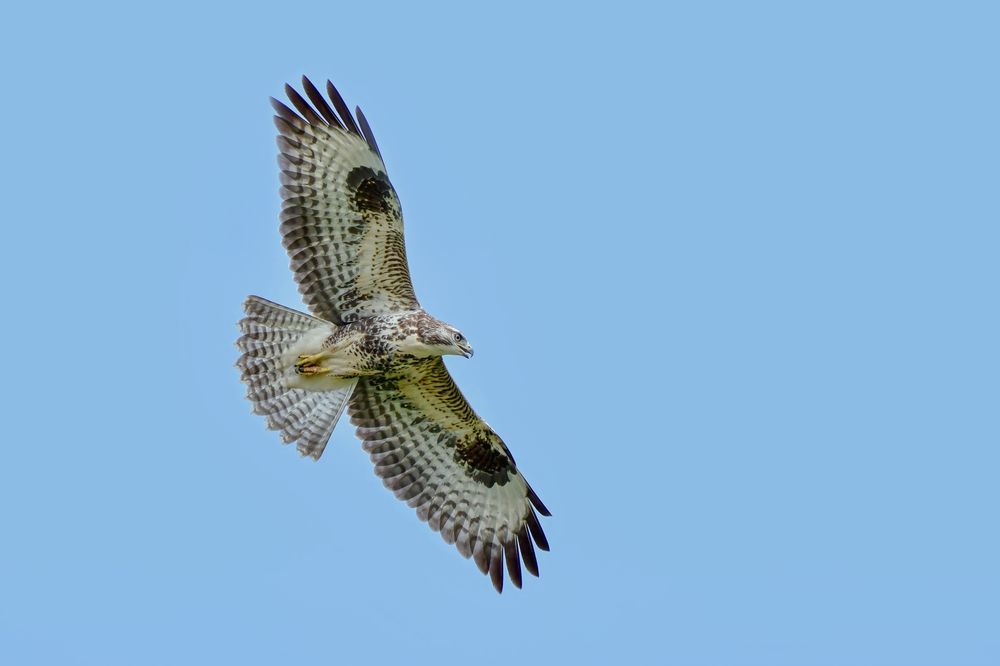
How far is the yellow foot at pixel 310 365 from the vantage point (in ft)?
41.5

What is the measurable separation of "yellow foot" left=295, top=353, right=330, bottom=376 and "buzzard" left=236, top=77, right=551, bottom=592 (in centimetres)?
1

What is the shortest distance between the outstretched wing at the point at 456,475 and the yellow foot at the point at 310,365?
1.63 ft

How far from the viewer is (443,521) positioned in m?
13.4

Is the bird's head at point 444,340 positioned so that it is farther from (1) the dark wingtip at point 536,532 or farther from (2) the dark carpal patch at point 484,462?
(1) the dark wingtip at point 536,532

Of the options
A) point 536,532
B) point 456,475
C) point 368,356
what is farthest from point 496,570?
point 368,356

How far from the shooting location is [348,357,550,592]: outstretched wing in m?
13.2

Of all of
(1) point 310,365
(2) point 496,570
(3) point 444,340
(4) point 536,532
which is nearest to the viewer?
(3) point 444,340

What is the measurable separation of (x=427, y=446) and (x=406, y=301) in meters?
1.47

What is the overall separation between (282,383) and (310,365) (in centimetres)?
36

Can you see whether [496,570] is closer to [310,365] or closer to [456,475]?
[456,475]

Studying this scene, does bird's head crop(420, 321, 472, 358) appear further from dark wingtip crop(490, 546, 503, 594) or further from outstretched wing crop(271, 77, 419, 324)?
dark wingtip crop(490, 546, 503, 594)

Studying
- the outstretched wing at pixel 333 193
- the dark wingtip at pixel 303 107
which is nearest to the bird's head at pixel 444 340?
the outstretched wing at pixel 333 193

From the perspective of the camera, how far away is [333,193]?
487 inches

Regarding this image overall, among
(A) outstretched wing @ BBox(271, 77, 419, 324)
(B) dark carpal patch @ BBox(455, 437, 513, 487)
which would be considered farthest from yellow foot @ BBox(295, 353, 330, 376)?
(B) dark carpal patch @ BBox(455, 437, 513, 487)
